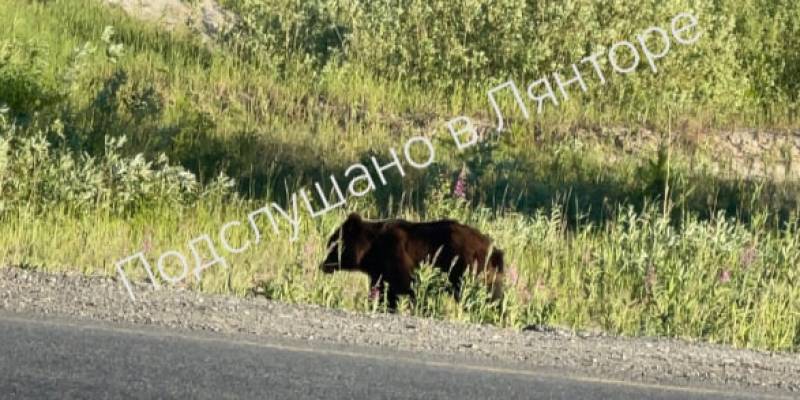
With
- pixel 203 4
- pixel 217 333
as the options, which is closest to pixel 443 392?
pixel 217 333

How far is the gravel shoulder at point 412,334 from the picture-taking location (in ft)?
24.4

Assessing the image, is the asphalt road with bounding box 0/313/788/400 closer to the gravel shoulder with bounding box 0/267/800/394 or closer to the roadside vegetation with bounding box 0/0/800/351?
the gravel shoulder with bounding box 0/267/800/394

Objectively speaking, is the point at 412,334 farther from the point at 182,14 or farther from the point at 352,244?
the point at 182,14

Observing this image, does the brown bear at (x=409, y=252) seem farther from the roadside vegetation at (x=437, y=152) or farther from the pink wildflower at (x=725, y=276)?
the pink wildflower at (x=725, y=276)

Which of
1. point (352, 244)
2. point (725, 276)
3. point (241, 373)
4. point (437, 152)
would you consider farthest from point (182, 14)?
point (241, 373)

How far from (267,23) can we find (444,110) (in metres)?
3.93

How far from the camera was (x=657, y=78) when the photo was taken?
22078mm

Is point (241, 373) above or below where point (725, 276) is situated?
below

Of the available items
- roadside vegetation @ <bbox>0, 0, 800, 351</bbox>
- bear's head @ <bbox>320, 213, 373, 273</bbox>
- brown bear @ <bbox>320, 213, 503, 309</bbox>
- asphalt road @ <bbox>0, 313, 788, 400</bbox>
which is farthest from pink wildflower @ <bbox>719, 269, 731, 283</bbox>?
asphalt road @ <bbox>0, 313, 788, 400</bbox>

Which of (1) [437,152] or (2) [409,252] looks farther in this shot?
(1) [437,152]

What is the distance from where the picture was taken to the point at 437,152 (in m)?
18.4

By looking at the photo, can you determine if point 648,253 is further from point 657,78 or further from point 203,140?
point 657,78

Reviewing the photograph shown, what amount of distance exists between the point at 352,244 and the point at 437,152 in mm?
7493

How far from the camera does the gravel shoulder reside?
7.45 meters
